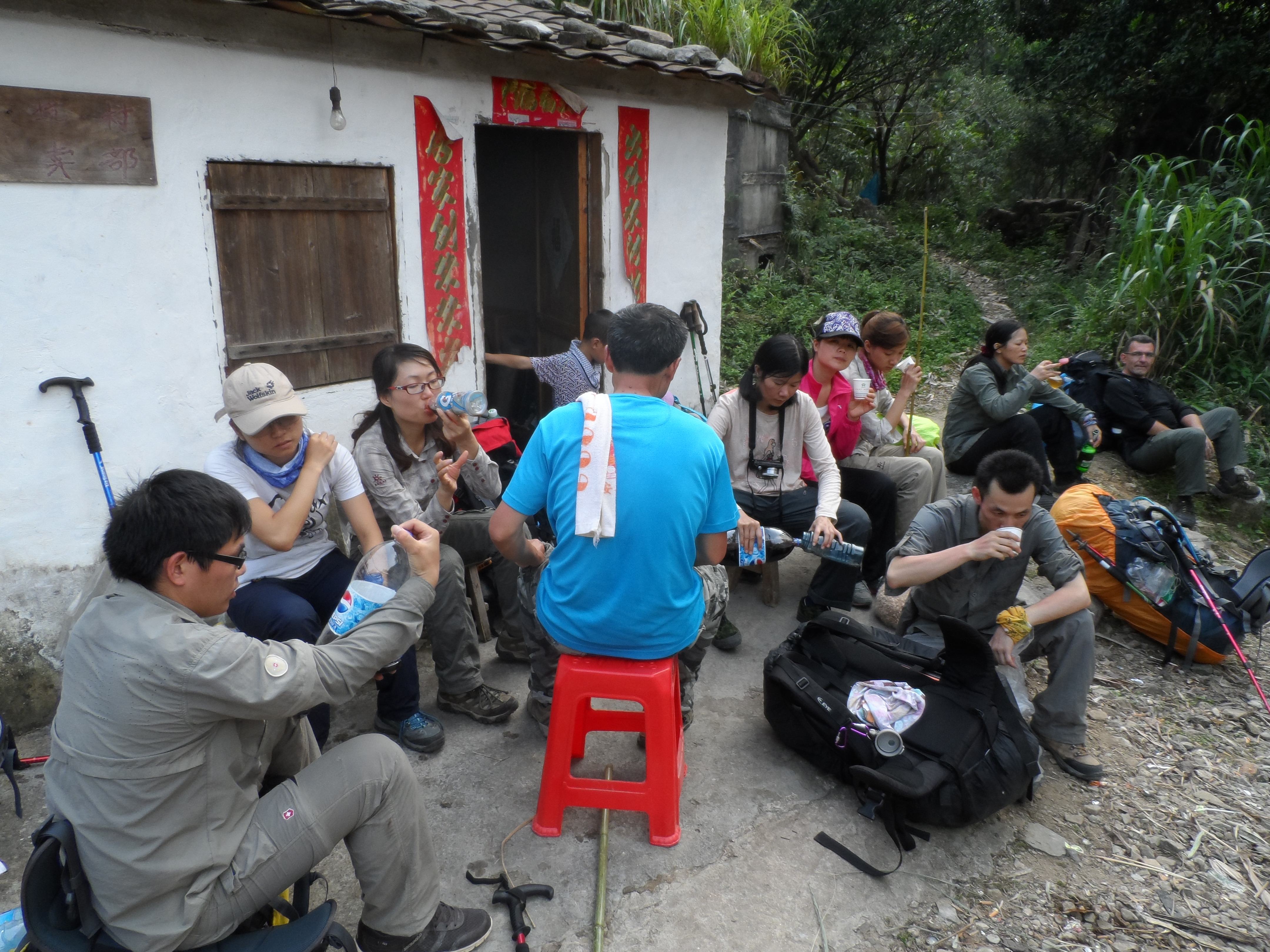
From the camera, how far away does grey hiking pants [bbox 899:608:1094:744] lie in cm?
329

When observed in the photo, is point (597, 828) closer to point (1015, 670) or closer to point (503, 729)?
point (503, 729)

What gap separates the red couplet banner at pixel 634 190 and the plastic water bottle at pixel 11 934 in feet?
15.1

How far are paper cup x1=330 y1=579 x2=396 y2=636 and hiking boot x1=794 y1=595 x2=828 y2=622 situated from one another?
95.5 inches

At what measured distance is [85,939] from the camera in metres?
1.81

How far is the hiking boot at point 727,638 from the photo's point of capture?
4.04 metres

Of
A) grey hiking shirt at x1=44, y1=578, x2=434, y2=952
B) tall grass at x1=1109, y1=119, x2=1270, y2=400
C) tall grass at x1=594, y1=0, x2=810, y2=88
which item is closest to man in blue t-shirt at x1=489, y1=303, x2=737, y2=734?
grey hiking shirt at x1=44, y1=578, x2=434, y2=952

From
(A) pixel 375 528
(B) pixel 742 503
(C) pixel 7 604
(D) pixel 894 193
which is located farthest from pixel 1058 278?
Answer: (C) pixel 7 604

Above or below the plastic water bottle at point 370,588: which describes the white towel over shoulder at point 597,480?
above

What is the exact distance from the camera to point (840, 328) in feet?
14.1

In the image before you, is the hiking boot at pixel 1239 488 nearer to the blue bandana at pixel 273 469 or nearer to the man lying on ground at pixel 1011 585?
the man lying on ground at pixel 1011 585

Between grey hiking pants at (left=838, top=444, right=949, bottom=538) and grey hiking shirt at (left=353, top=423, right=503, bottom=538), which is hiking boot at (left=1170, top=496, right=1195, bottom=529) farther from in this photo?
grey hiking shirt at (left=353, top=423, right=503, bottom=538)

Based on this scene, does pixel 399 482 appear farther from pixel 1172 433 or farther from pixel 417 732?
pixel 1172 433

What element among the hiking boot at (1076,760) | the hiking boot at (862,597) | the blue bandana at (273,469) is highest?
the blue bandana at (273,469)

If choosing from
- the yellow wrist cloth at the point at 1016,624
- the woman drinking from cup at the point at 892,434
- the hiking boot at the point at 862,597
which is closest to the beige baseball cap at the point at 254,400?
the yellow wrist cloth at the point at 1016,624
